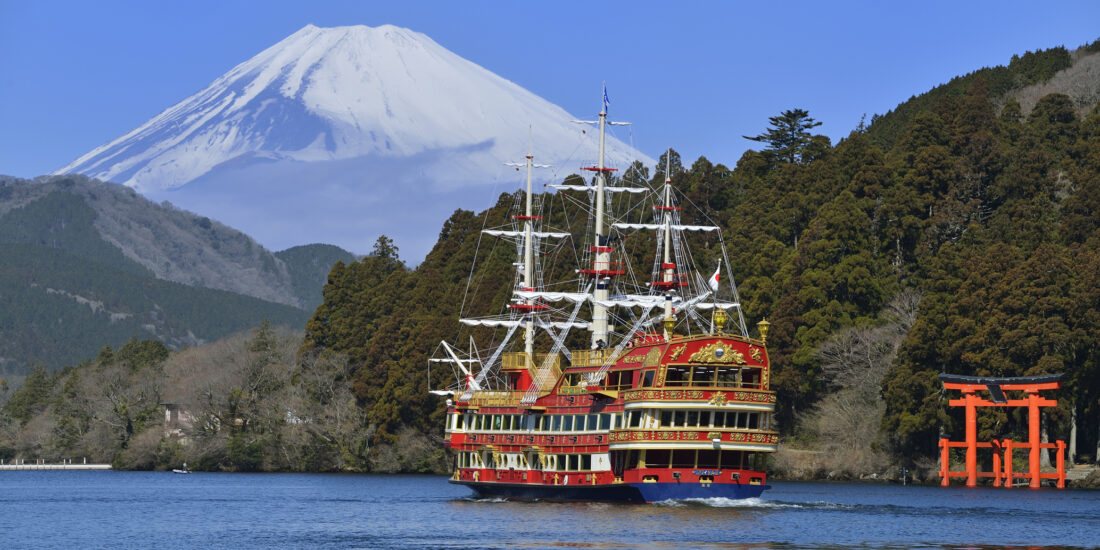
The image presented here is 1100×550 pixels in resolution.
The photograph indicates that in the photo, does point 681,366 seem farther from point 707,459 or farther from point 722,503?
point 722,503

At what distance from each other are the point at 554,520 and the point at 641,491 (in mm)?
4638

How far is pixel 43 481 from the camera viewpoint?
97000mm

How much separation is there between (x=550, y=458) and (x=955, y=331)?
21.3m

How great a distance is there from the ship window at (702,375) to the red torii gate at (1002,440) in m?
16.7

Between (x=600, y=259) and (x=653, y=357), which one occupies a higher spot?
(x=600, y=259)

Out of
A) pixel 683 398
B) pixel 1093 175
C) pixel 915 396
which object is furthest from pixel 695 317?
pixel 1093 175

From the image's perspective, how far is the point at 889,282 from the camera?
84.6m

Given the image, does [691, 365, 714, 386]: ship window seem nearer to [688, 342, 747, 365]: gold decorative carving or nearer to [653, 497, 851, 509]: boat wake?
[688, 342, 747, 365]: gold decorative carving

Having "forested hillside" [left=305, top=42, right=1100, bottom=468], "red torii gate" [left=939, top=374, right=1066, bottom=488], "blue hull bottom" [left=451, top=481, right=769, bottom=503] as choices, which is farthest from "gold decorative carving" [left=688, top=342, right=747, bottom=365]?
"forested hillside" [left=305, top=42, right=1100, bottom=468]

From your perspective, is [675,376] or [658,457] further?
[658,457]

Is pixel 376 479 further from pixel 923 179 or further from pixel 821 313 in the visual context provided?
pixel 923 179

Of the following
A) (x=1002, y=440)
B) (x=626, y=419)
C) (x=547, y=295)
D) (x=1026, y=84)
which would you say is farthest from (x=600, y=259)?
(x=1026, y=84)

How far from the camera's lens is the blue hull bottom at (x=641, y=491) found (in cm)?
5534

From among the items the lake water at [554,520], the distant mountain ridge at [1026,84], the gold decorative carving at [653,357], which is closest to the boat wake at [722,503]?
the lake water at [554,520]
